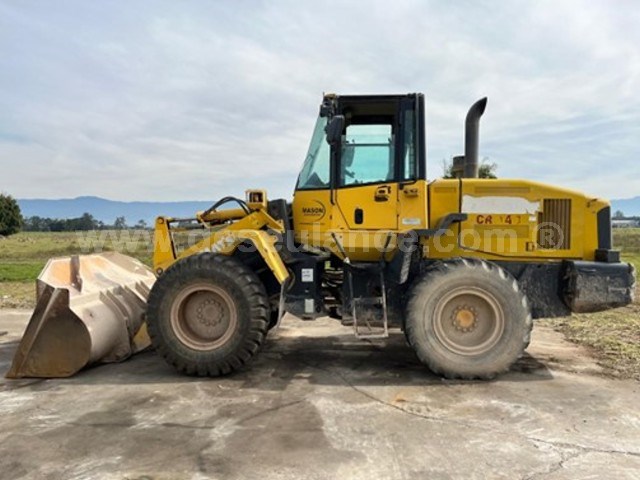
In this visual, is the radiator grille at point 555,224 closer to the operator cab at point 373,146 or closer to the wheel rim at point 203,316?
the operator cab at point 373,146

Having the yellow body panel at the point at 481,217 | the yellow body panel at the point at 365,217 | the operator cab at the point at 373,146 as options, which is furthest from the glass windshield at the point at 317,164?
the yellow body panel at the point at 481,217

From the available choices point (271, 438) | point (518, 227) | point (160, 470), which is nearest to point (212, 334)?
point (271, 438)

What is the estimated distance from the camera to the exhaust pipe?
6746 millimetres

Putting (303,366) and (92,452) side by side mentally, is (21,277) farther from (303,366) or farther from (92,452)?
(92,452)

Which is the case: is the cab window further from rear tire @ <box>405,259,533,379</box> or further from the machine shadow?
the machine shadow

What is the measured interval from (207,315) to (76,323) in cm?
137

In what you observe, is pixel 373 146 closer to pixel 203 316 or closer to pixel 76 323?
pixel 203 316

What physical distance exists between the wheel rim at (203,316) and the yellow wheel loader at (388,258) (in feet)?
0.05

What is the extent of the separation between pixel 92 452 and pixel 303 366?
9.28 feet

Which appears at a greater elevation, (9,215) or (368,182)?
(9,215)

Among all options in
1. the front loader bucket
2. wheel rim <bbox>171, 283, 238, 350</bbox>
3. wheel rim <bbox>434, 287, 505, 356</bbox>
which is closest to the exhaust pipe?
wheel rim <bbox>434, 287, 505, 356</bbox>

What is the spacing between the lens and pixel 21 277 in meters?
16.8

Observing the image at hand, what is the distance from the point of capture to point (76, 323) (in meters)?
5.77

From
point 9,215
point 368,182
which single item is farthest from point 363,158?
point 9,215
